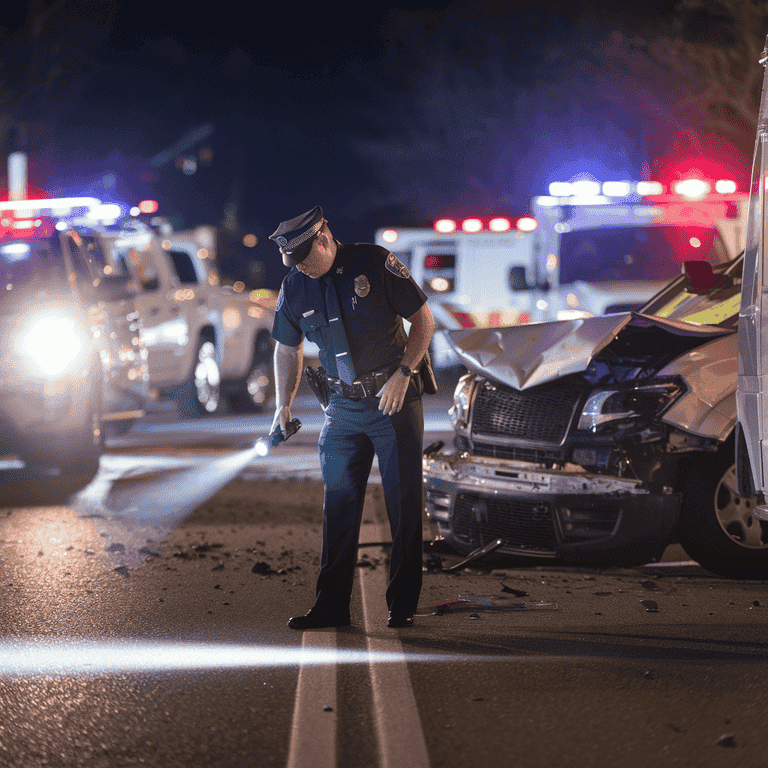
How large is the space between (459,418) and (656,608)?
154 cm

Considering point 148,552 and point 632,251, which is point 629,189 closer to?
point 632,251

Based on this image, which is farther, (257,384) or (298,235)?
A: (257,384)

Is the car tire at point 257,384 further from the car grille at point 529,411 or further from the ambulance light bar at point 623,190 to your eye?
the car grille at point 529,411

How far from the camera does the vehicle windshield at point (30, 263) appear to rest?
1089 cm

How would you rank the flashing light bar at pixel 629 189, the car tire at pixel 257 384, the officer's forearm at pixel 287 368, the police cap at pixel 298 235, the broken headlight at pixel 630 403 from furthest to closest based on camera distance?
1. the car tire at pixel 257 384
2. the flashing light bar at pixel 629 189
3. the broken headlight at pixel 630 403
4. the officer's forearm at pixel 287 368
5. the police cap at pixel 298 235

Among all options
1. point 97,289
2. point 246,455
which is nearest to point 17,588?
point 97,289

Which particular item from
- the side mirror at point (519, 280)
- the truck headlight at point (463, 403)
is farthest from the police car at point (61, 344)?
the truck headlight at point (463, 403)

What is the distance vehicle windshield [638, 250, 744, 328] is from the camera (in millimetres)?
6895

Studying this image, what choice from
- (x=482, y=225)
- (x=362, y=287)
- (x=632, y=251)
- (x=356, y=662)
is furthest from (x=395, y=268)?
(x=482, y=225)

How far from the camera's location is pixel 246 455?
12.1m

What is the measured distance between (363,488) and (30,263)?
21.5 feet

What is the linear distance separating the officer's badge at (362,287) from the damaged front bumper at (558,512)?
4.30ft

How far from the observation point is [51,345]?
1005cm

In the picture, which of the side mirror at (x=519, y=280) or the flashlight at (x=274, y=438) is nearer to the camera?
the flashlight at (x=274, y=438)
